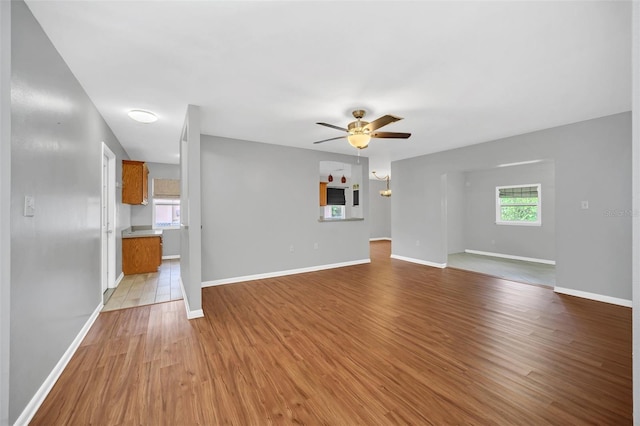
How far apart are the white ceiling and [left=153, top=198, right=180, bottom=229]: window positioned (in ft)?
12.8

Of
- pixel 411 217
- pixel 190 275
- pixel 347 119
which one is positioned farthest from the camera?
pixel 411 217

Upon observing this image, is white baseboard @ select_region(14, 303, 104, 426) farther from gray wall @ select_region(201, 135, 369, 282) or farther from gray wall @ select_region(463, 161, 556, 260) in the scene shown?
gray wall @ select_region(463, 161, 556, 260)

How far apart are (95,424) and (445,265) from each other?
5.89 meters

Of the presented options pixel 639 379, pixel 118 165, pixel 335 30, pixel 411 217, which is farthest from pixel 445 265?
pixel 118 165

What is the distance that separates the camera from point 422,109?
127 inches

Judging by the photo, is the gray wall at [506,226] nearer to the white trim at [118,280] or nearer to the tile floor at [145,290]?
the tile floor at [145,290]

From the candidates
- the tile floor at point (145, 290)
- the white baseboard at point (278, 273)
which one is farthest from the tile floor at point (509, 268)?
the tile floor at point (145, 290)

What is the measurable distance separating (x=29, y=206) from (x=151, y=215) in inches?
234

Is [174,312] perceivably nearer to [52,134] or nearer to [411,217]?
[52,134]

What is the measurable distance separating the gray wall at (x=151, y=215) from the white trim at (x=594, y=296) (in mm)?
8244

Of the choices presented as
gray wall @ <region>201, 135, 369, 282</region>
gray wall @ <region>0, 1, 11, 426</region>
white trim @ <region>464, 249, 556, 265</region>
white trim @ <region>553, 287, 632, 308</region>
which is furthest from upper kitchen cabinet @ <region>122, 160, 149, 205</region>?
white trim @ <region>464, 249, 556, 265</region>

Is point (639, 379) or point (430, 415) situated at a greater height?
point (639, 379)

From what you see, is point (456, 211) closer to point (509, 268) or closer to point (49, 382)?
point (509, 268)

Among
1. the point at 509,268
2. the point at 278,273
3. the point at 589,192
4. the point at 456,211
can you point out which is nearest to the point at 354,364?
the point at 278,273
